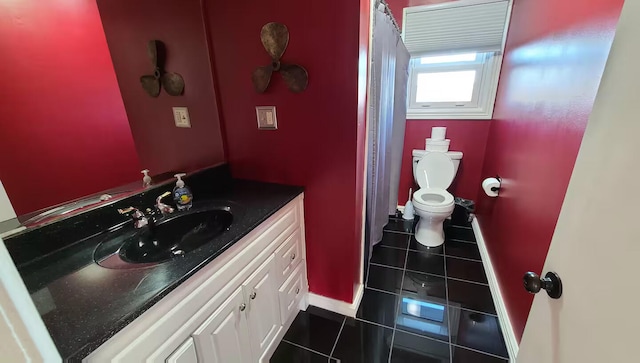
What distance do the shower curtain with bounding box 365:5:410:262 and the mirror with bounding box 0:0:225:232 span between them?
3.29 feet

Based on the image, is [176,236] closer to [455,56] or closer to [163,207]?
[163,207]

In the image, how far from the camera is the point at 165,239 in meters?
1.13

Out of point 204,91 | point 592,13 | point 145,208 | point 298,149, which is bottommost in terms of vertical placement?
point 145,208

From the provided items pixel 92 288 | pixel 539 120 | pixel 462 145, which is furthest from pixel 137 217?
pixel 462 145

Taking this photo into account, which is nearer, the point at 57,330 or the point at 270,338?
the point at 57,330

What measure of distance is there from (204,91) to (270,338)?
1395mm

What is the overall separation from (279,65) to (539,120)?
1390 mm

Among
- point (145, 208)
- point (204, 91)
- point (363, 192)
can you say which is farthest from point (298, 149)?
point (145, 208)

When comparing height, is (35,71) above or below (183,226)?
above

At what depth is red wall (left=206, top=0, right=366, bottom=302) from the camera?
1192 mm

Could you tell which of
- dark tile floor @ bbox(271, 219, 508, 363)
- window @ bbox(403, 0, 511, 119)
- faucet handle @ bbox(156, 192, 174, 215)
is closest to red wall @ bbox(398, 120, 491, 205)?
window @ bbox(403, 0, 511, 119)

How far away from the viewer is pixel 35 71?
0.80 meters

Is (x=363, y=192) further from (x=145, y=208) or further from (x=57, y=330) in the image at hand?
(x=57, y=330)

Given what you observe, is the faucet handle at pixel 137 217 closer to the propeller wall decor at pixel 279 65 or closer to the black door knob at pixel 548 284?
the propeller wall decor at pixel 279 65
